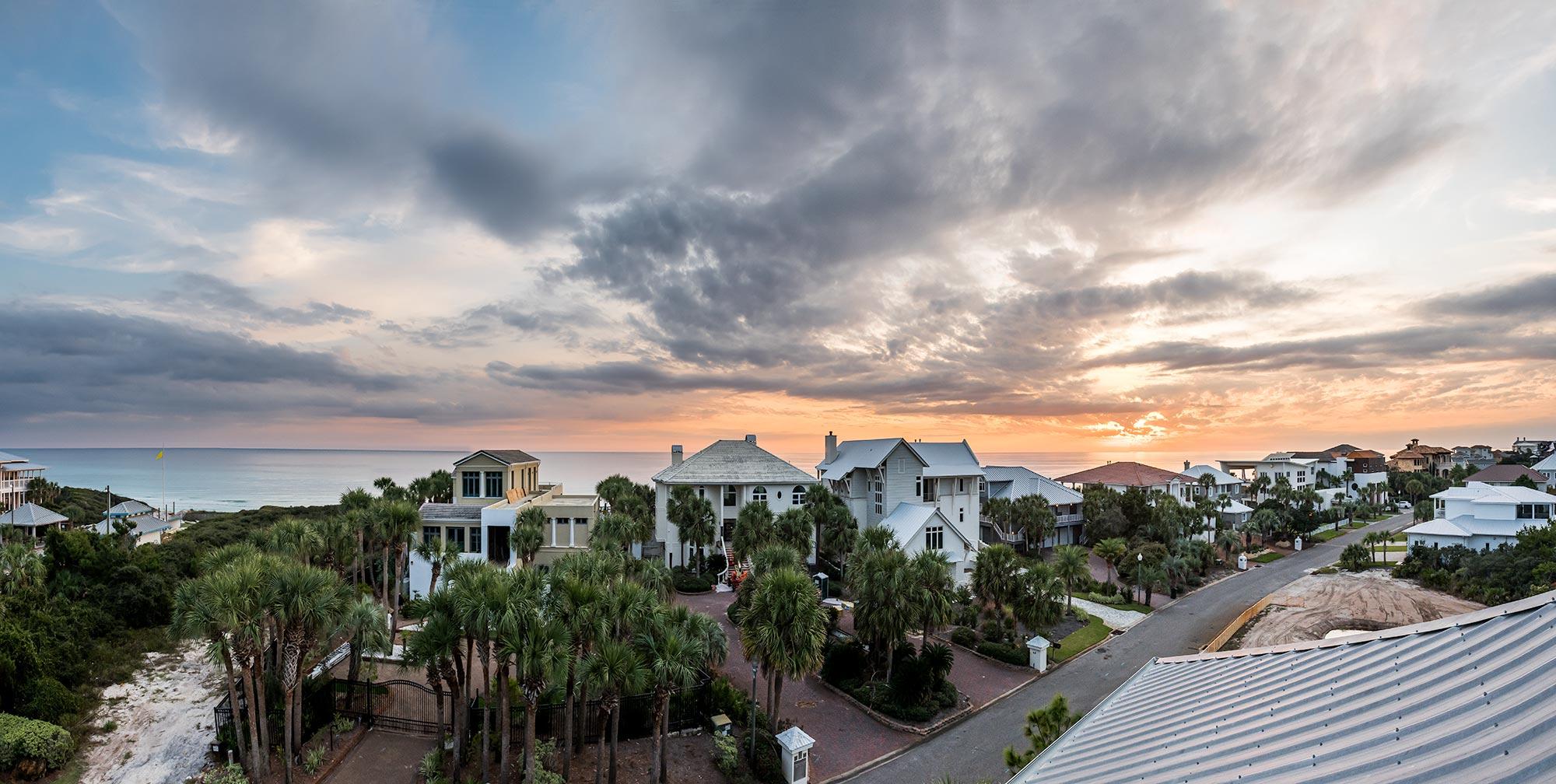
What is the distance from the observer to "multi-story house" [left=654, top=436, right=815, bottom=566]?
4622cm

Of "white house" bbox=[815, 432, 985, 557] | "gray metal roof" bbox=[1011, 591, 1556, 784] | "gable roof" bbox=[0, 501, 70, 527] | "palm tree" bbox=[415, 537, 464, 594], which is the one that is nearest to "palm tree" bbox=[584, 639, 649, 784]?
"gray metal roof" bbox=[1011, 591, 1556, 784]

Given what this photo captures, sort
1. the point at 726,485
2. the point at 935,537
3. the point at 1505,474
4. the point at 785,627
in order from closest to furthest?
the point at 785,627 < the point at 935,537 < the point at 726,485 < the point at 1505,474

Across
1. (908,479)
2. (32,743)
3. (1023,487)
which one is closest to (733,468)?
(908,479)

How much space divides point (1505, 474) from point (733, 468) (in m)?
101

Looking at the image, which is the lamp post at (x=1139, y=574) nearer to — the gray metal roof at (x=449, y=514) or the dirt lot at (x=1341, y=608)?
the dirt lot at (x=1341, y=608)

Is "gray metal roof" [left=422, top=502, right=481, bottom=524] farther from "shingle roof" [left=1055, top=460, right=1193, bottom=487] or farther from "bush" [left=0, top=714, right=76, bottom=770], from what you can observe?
"shingle roof" [left=1055, top=460, right=1193, bottom=487]

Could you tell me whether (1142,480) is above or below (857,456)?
below

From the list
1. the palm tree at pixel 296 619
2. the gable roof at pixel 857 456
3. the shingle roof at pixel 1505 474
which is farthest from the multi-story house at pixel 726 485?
the shingle roof at pixel 1505 474

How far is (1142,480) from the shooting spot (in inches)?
2911

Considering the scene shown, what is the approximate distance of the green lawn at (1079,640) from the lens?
30672mm

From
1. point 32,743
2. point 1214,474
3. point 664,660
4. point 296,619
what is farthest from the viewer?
point 1214,474

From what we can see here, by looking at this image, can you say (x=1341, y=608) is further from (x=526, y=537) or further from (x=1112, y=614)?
(x=526, y=537)

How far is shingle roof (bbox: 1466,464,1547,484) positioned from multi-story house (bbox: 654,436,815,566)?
89.7 m

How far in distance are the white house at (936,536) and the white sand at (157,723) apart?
31666 mm
